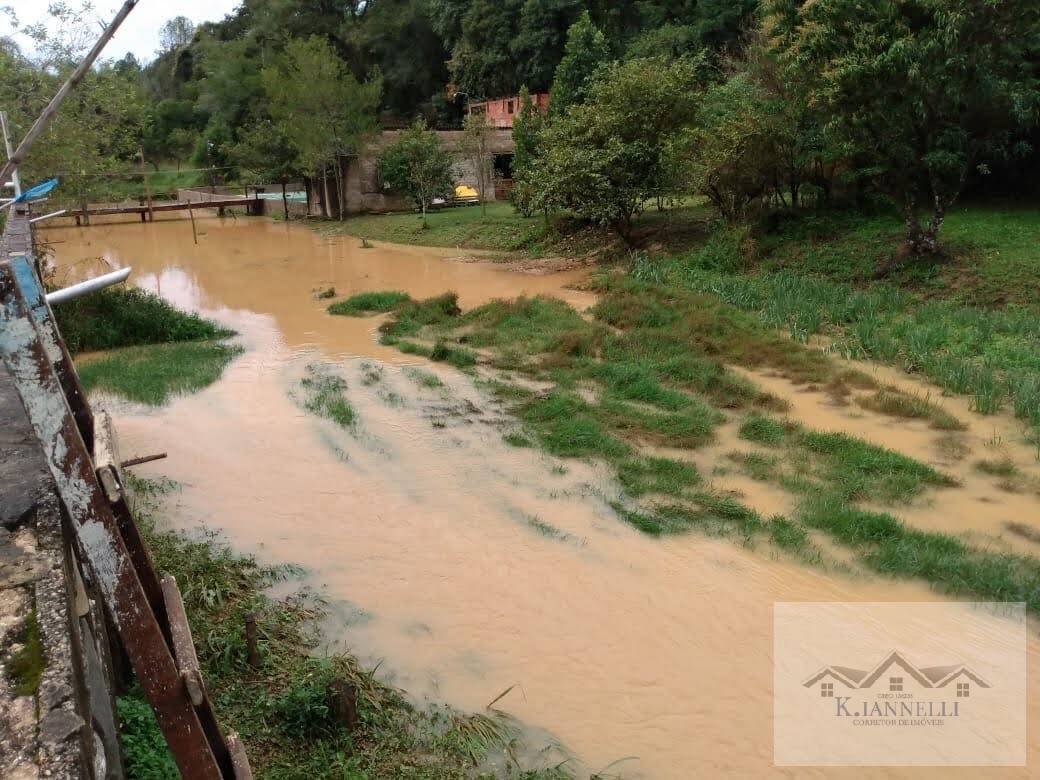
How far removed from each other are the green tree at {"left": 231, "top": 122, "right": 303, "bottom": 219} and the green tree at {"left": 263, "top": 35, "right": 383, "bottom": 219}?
240 centimetres

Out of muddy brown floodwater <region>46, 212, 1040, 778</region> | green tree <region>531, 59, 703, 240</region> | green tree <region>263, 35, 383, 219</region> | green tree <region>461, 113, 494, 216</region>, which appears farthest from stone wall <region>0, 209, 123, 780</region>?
green tree <region>263, 35, 383, 219</region>

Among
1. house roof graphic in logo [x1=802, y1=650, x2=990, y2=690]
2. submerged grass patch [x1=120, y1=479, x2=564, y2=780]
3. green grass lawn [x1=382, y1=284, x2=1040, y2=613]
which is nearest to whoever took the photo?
submerged grass patch [x1=120, y1=479, x2=564, y2=780]

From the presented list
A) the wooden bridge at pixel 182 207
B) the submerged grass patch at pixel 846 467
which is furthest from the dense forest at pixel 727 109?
the submerged grass patch at pixel 846 467

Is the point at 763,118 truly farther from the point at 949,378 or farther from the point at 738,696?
the point at 738,696

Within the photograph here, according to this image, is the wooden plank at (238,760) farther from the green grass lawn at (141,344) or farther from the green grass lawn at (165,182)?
the green grass lawn at (165,182)

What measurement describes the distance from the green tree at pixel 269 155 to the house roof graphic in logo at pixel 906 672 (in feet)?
104

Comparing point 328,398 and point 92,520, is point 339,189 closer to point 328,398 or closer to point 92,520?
point 328,398

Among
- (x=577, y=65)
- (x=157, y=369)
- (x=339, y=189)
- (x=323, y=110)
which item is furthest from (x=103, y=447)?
(x=339, y=189)

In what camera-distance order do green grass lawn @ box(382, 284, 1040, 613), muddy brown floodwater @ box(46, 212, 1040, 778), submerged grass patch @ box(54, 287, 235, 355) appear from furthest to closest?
submerged grass patch @ box(54, 287, 235, 355)
green grass lawn @ box(382, 284, 1040, 613)
muddy brown floodwater @ box(46, 212, 1040, 778)

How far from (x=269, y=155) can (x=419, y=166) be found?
1009 cm

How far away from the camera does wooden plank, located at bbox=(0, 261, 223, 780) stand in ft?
6.68

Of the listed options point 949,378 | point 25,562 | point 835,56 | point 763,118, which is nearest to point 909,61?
point 835,56

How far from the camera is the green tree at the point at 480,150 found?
91.5 feet

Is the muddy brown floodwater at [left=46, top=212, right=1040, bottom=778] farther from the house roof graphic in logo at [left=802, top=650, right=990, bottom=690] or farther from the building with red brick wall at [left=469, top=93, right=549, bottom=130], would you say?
the building with red brick wall at [left=469, top=93, right=549, bottom=130]
